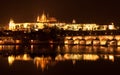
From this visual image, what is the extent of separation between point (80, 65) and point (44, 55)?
885 centimetres

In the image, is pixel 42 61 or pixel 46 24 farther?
pixel 46 24

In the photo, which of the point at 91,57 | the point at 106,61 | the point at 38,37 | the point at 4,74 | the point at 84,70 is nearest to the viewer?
the point at 4,74

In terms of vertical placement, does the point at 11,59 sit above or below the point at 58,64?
above

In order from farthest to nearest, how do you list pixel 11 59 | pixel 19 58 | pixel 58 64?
1. pixel 19 58
2. pixel 11 59
3. pixel 58 64

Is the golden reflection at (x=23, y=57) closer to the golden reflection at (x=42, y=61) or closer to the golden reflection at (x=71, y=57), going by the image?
the golden reflection at (x=42, y=61)

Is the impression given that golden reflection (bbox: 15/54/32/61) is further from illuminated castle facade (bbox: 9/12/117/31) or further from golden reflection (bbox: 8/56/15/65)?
illuminated castle facade (bbox: 9/12/117/31)

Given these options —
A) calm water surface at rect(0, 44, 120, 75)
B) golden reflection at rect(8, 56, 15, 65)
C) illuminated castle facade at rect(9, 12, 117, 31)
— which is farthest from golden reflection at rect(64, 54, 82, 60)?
illuminated castle facade at rect(9, 12, 117, 31)

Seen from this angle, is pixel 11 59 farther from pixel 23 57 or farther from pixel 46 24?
pixel 46 24

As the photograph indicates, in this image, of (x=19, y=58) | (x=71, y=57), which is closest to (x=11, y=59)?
(x=19, y=58)

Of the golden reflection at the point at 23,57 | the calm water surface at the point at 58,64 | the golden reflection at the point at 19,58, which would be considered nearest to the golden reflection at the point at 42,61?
the calm water surface at the point at 58,64

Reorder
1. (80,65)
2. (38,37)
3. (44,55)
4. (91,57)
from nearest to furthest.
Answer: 1. (80,65)
2. (91,57)
3. (44,55)
4. (38,37)

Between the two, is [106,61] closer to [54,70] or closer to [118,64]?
[118,64]

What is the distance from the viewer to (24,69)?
33.0 meters

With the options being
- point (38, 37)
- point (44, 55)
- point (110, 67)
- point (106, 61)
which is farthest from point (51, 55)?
point (38, 37)
